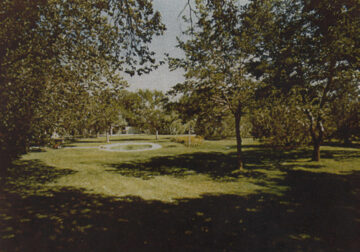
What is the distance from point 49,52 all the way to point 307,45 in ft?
42.6

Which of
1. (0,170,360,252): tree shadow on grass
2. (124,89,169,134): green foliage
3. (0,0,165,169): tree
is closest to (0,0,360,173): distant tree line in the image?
(0,0,165,169): tree

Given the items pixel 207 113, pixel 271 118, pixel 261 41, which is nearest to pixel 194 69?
pixel 207 113

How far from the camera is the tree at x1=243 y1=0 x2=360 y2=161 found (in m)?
8.56

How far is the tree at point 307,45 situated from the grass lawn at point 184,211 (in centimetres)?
464

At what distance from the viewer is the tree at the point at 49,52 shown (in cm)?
650

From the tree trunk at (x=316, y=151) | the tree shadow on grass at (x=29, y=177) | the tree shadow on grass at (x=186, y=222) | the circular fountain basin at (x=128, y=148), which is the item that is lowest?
the tree shadow on grass at (x=186, y=222)

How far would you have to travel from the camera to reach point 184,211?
6.71 metres

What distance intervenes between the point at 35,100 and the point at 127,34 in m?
4.92

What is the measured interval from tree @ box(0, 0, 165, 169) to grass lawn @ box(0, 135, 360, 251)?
9.66ft

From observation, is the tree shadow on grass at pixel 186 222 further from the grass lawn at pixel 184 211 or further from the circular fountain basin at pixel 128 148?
the circular fountain basin at pixel 128 148

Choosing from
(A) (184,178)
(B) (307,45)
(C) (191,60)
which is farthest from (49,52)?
(B) (307,45)

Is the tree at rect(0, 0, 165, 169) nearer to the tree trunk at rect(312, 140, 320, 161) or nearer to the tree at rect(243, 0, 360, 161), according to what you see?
the tree at rect(243, 0, 360, 161)

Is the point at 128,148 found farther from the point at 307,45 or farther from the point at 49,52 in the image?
the point at 307,45

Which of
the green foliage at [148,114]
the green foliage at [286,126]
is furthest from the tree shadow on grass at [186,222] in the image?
the green foliage at [148,114]
